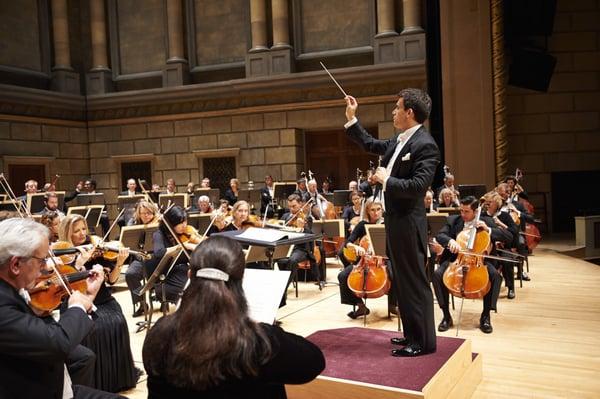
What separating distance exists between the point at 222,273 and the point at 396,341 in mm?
2280

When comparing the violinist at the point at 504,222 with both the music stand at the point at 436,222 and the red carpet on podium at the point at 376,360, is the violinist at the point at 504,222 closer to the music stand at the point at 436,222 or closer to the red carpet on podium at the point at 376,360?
the music stand at the point at 436,222

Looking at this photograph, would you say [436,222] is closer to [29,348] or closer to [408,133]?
[408,133]

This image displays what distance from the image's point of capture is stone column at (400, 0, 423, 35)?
12297mm

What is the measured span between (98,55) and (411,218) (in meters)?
14.5

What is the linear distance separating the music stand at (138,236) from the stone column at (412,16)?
8432 millimetres

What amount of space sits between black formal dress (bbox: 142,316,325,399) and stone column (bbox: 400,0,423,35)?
11.8 metres

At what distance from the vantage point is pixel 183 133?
48.3 feet

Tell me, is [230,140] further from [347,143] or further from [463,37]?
[463,37]

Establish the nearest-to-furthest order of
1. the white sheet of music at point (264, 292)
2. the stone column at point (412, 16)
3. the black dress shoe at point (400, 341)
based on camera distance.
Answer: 1. the white sheet of music at point (264, 292)
2. the black dress shoe at point (400, 341)
3. the stone column at point (412, 16)

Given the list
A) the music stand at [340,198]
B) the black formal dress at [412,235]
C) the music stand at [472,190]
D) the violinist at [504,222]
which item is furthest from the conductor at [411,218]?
the music stand at [340,198]

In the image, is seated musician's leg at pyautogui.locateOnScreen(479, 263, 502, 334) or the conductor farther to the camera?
seated musician's leg at pyautogui.locateOnScreen(479, 263, 502, 334)

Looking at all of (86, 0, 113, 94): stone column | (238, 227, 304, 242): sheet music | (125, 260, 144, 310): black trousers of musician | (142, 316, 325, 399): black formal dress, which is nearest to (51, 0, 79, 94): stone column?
(86, 0, 113, 94): stone column

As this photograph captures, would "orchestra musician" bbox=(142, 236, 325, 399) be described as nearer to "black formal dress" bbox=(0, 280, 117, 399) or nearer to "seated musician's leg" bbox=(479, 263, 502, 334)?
"black formal dress" bbox=(0, 280, 117, 399)

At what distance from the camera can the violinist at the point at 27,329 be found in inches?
76.2
